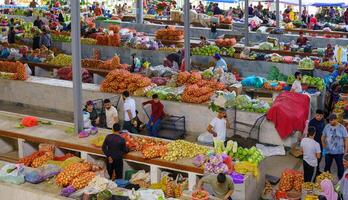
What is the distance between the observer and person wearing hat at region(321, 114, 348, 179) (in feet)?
34.0

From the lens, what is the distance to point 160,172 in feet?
33.8

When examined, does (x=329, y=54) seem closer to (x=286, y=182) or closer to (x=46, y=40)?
(x=286, y=182)

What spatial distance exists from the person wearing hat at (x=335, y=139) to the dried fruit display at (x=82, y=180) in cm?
444

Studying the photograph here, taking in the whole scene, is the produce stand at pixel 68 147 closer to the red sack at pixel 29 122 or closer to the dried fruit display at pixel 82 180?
the red sack at pixel 29 122

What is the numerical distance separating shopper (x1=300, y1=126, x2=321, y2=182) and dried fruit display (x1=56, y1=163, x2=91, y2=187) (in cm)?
390

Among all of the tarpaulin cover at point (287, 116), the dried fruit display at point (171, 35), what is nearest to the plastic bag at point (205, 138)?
the tarpaulin cover at point (287, 116)

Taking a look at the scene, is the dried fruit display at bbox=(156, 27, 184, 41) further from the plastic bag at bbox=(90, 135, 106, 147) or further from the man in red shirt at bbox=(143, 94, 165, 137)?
the plastic bag at bbox=(90, 135, 106, 147)

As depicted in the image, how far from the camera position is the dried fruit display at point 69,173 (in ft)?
29.8

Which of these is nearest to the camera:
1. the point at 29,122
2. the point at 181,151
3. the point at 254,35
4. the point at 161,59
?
the point at 181,151

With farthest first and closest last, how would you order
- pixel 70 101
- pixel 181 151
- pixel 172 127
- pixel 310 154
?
pixel 70 101, pixel 172 127, pixel 181 151, pixel 310 154

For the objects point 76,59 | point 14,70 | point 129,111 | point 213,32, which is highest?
point 213,32

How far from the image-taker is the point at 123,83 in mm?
14914

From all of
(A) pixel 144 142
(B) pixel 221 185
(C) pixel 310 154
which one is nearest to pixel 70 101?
(A) pixel 144 142

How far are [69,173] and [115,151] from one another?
3.98ft
